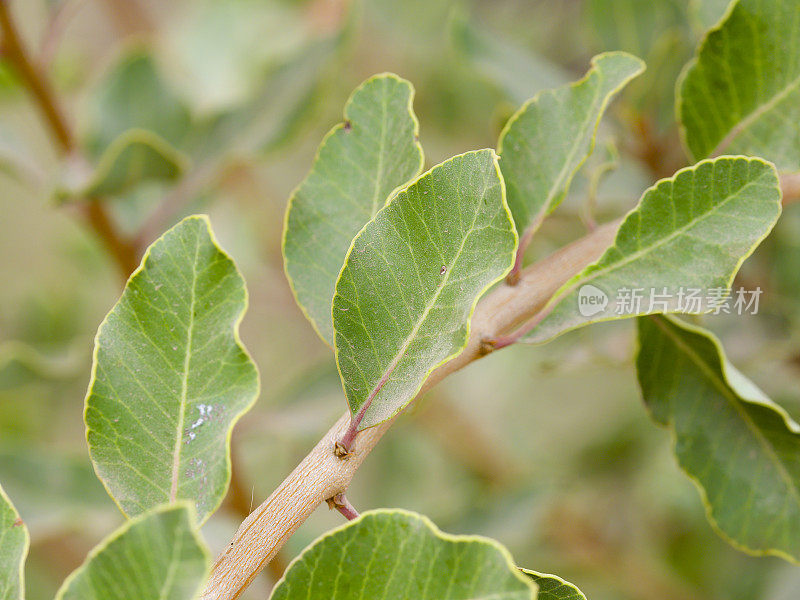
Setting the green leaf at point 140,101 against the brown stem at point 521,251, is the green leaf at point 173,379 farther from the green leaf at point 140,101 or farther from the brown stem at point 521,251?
the green leaf at point 140,101

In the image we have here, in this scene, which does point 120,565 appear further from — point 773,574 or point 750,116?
point 773,574

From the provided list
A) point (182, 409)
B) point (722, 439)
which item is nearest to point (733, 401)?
point (722, 439)

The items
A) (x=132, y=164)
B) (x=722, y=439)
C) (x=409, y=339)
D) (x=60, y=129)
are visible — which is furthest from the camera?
Result: (x=60, y=129)

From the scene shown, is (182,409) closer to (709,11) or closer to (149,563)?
(149,563)

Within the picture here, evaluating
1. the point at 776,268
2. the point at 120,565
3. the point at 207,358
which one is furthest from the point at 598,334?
the point at 120,565

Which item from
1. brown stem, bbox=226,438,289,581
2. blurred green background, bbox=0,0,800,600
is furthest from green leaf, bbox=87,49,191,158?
brown stem, bbox=226,438,289,581

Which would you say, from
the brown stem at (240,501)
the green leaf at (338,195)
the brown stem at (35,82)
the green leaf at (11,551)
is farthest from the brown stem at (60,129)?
the green leaf at (11,551)

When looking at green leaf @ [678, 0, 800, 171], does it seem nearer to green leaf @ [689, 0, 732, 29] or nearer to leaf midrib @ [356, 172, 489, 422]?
green leaf @ [689, 0, 732, 29]
